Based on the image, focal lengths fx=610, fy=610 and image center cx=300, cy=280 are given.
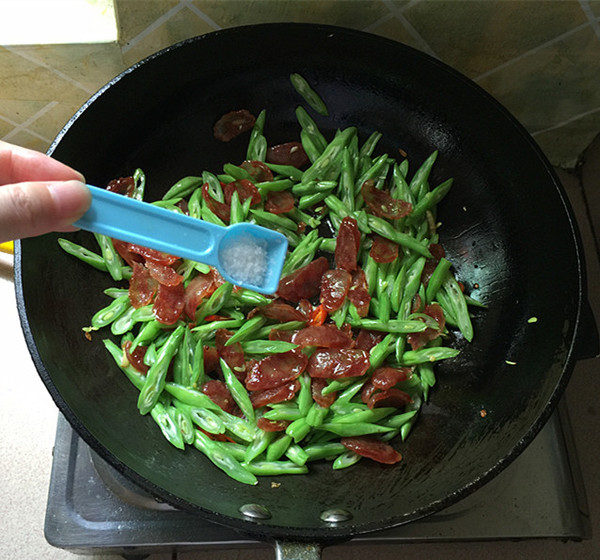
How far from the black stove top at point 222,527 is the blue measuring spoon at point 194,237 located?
55cm

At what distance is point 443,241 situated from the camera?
1.56 metres

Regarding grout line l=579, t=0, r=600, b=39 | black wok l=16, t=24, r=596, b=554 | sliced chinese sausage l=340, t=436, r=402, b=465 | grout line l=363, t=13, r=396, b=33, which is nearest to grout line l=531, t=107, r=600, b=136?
grout line l=579, t=0, r=600, b=39

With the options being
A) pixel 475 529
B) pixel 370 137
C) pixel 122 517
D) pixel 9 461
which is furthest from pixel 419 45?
pixel 9 461

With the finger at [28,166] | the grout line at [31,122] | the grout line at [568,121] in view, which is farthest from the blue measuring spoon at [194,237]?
the grout line at [568,121]

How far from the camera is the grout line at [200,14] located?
1.39 metres

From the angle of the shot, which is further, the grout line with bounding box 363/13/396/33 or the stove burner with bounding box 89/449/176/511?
the grout line with bounding box 363/13/396/33

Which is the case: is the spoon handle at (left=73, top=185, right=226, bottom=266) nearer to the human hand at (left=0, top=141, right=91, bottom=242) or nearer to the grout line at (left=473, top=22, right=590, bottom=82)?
the human hand at (left=0, top=141, right=91, bottom=242)

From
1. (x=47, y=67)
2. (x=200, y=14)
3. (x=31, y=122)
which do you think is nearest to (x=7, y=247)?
(x=31, y=122)

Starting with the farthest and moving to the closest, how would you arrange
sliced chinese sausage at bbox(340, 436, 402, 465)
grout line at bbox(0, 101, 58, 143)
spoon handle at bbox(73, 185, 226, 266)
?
grout line at bbox(0, 101, 58, 143) < sliced chinese sausage at bbox(340, 436, 402, 465) < spoon handle at bbox(73, 185, 226, 266)

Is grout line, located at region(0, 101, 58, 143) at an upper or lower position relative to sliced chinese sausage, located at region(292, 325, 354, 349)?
upper

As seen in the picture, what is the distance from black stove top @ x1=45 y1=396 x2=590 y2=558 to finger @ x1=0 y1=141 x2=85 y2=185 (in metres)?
0.60

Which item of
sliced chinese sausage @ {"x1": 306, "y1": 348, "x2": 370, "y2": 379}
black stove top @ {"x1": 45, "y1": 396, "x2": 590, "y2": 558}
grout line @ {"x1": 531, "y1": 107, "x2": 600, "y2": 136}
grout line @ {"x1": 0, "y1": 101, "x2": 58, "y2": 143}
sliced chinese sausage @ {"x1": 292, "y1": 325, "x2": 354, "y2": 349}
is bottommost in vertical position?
black stove top @ {"x1": 45, "y1": 396, "x2": 590, "y2": 558}

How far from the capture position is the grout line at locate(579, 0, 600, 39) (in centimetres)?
139

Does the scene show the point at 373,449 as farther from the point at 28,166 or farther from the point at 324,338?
the point at 28,166
